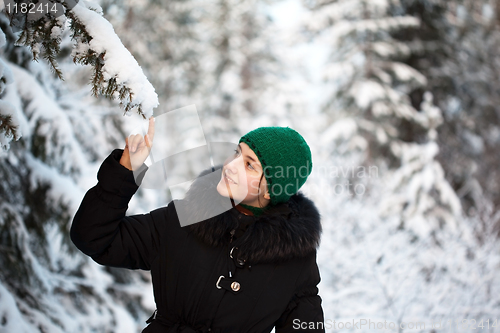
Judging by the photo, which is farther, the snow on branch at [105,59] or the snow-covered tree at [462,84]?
the snow-covered tree at [462,84]

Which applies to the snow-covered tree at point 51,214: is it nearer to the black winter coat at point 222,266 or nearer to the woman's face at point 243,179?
the black winter coat at point 222,266

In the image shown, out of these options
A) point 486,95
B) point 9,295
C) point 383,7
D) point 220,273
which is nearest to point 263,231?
point 220,273

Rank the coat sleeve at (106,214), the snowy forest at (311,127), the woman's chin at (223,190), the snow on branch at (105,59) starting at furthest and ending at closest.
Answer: the snowy forest at (311,127) → the woman's chin at (223,190) → the coat sleeve at (106,214) → the snow on branch at (105,59)

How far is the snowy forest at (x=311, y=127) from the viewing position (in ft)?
8.64

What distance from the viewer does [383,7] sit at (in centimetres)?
933

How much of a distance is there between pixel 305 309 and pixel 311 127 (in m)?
11.2

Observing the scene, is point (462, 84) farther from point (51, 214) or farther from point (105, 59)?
point (105, 59)

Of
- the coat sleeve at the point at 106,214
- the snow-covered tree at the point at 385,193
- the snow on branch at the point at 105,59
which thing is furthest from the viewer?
the snow-covered tree at the point at 385,193

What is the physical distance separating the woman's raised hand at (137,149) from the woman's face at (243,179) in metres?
0.43

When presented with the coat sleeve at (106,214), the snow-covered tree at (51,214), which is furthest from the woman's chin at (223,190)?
the snow-covered tree at (51,214)

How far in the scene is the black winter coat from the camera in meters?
1.67

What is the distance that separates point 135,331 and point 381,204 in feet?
19.6

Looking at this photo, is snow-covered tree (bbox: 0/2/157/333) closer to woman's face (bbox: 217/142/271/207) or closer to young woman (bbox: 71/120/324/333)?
young woman (bbox: 71/120/324/333)

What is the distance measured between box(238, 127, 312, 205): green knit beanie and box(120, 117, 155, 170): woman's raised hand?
558 millimetres
